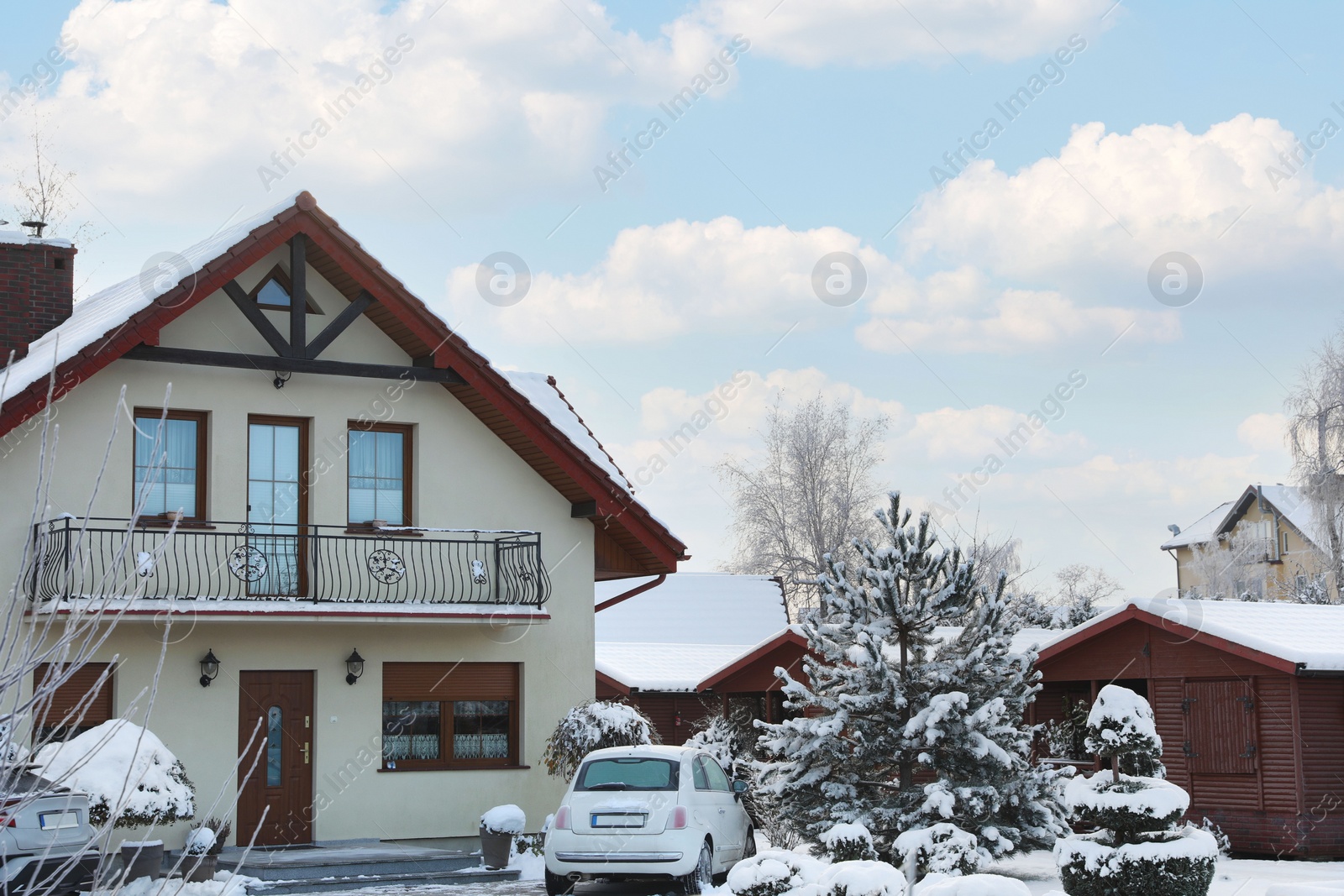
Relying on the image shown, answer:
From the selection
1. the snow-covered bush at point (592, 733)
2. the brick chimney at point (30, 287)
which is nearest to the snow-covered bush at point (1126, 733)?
the snow-covered bush at point (592, 733)

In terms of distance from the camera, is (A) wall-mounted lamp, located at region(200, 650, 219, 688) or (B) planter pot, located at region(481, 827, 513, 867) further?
(A) wall-mounted lamp, located at region(200, 650, 219, 688)

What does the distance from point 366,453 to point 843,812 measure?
8.24 metres

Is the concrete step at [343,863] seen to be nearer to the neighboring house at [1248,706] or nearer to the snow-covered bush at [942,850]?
the snow-covered bush at [942,850]

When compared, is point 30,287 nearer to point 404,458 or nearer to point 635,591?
point 404,458

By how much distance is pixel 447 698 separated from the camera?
1842cm

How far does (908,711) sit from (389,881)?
605 centimetres

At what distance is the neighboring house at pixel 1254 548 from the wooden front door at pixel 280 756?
139 ft

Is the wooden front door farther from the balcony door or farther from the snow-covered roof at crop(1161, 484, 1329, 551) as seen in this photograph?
the snow-covered roof at crop(1161, 484, 1329, 551)

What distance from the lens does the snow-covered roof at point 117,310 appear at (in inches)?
616

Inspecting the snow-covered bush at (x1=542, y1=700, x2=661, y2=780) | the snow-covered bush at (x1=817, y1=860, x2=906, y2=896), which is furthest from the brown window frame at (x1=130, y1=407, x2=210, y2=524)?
the snow-covered bush at (x1=817, y1=860, x2=906, y2=896)

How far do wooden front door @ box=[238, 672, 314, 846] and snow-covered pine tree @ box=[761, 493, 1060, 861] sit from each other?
19.9 feet

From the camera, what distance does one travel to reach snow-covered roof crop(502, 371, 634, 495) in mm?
20891

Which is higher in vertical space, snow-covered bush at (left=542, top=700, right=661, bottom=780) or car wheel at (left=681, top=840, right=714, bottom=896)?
snow-covered bush at (left=542, top=700, right=661, bottom=780)

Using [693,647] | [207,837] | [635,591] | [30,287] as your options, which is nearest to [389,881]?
[207,837]
